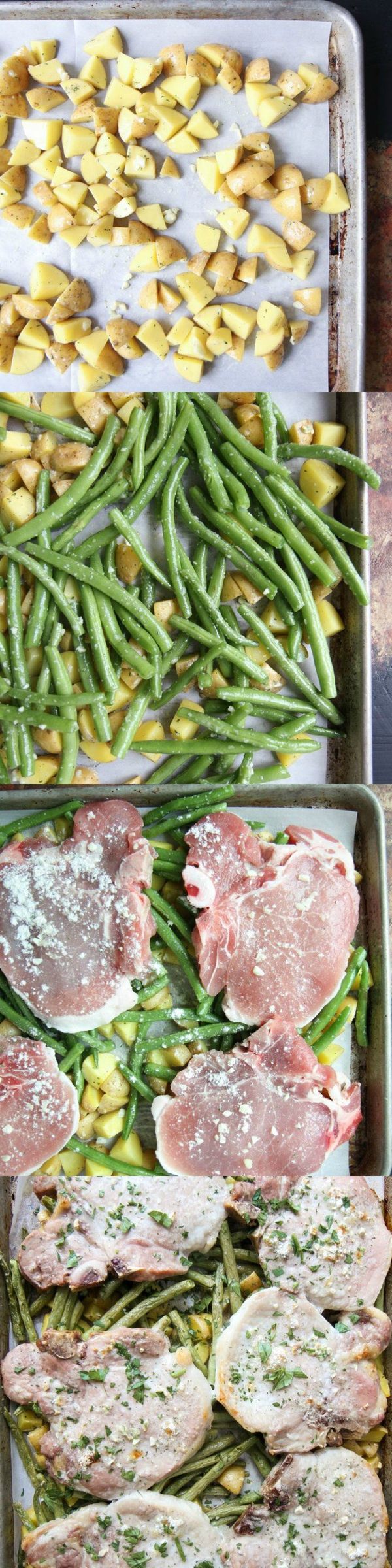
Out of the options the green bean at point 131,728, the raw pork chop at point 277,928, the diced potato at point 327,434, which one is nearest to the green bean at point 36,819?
the green bean at point 131,728

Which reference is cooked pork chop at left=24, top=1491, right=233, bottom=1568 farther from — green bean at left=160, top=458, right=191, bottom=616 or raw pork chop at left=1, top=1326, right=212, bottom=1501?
green bean at left=160, top=458, right=191, bottom=616

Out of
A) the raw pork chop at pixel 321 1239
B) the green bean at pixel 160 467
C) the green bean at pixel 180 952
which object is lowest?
the raw pork chop at pixel 321 1239

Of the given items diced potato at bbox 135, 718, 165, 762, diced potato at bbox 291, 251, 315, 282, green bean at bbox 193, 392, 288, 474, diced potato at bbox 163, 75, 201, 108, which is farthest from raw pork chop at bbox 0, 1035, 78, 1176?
diced potato at bbox 163, 75, 201, 108

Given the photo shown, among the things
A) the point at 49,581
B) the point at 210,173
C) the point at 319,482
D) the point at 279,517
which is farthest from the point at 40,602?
the point at 210,173

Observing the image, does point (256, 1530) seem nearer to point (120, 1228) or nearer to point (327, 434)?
point (120, 1228)

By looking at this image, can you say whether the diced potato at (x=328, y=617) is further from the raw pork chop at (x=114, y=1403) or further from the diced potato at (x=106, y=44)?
the raw pork chop at (x=114, y=1403)
